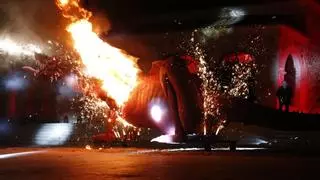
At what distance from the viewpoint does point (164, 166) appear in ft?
46.6

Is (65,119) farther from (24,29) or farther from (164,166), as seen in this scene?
(164,166)

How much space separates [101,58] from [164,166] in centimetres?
883

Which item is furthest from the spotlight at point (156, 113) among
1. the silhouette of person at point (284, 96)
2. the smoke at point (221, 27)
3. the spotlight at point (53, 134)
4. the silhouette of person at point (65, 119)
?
the silhouette of person at point (65, 119)

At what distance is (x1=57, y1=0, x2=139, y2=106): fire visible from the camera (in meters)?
22.2

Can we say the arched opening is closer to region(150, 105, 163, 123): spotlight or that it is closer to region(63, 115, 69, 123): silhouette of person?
region(63, 115, 69, 123): silhouette of person

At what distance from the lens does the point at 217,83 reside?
3281 centimetres

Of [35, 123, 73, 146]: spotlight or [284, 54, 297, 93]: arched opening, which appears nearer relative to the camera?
[35, 123, 73, 146]: spotlight

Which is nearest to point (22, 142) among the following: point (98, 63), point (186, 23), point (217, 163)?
point (98, 63)

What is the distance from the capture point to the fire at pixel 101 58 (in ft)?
72.8

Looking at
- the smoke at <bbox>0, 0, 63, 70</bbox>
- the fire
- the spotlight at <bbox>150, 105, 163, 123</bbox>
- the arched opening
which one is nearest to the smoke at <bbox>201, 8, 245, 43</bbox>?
the arched opening

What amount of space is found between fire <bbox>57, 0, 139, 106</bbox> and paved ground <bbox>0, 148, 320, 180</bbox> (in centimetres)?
464

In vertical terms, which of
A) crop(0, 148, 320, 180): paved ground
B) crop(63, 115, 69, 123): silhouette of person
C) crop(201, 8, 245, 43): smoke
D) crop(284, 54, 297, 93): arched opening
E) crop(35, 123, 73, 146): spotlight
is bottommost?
crop(0, 148, 320, 180): paved ground

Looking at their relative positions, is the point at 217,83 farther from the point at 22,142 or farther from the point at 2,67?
the point at 2,67

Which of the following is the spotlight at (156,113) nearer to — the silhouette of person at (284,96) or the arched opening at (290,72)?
the silhouette of person at (284,96)
